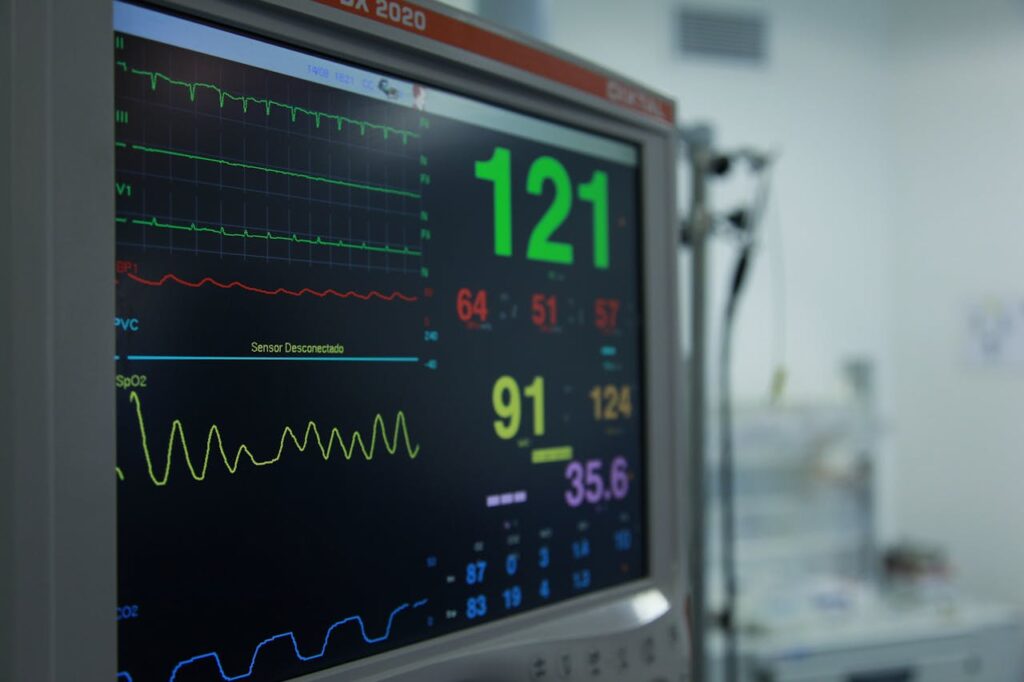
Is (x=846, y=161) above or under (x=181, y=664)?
above

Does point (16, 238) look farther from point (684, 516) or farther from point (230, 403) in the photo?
point (684, 516)

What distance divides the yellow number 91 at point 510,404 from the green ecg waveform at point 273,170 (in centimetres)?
20

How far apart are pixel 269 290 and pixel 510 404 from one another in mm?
275

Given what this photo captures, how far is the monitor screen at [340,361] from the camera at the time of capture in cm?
59

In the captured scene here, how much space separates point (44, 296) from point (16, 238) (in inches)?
1.5

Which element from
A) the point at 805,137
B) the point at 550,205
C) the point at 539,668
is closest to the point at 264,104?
the point at 550,205

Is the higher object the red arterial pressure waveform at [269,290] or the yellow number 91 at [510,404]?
the red arterial pressure waveform at [269,290]

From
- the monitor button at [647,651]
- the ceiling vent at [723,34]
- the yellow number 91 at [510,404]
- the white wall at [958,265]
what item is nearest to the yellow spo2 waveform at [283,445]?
the yellow number 91 at [510,404]

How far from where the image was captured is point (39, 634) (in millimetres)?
516

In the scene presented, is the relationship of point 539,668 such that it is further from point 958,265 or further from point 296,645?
point 958,265

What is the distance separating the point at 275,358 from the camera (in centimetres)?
65

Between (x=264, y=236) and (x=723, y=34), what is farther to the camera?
(x=723, y=34)

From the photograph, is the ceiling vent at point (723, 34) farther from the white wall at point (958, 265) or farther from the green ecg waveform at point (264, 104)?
the green ecg waveform at point (264, 104)

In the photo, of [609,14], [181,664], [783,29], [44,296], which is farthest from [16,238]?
[783,29]
